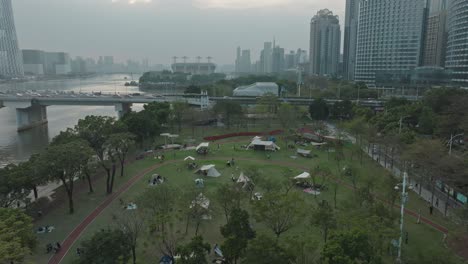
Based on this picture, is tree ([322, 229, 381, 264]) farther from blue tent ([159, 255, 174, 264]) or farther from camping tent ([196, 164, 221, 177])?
camping tent ([196, 164, 221, 177])

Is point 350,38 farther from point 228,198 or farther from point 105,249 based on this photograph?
point 105,249

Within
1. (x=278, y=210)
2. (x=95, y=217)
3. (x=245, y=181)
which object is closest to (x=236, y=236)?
(x=278, y=210)

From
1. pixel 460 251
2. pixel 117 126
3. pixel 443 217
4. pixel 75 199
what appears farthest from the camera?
pixel 117 126

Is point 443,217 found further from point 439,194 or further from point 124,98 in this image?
point 124,98

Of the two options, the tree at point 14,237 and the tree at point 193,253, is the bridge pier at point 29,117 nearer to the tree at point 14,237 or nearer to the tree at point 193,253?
the tree at point 14,237

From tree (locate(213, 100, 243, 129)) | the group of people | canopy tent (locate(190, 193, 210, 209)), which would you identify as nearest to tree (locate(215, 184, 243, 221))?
canopy tent (locate(190, 193, 210, 209))

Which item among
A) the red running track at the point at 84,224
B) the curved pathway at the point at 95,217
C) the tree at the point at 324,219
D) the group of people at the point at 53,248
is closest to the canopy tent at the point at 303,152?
the curved pathway at the point at 95,217

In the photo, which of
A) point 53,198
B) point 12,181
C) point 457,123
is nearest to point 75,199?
point 53,198
